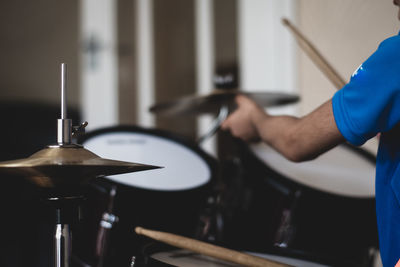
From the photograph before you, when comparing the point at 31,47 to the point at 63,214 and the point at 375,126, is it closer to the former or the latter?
the point at 63,214

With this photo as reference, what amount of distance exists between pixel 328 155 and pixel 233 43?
1306 millimetres

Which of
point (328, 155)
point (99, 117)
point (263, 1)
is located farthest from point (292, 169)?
point (99, 117)

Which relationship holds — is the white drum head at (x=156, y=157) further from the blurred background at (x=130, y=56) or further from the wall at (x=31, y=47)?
the wall at (x=31, y=47)

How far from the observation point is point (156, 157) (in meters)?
1.09

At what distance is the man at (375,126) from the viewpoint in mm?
530

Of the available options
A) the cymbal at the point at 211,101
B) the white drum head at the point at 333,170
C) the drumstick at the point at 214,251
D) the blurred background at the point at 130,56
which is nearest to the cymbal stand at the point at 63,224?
the drumstick at the point at 214,251

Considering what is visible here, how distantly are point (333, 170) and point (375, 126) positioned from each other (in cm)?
61

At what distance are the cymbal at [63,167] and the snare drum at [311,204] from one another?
496 millimetres

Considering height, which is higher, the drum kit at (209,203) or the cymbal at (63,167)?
the cymbal at (63,167)

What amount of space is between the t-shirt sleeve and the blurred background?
4.22ft

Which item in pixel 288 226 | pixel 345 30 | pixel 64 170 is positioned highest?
pixel 345 30

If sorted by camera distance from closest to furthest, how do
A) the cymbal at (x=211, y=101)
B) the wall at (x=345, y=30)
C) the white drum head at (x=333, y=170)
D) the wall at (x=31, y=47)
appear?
1. the wall at (x=345, y=30)
2. the white drum head at (x=333, y=170)
3. the cymbal at (x=211, y=101)
4. the wall at (x=31, y=47)

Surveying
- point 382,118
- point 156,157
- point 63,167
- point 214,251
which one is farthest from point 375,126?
point 156,157

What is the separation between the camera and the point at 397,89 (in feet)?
1.72
